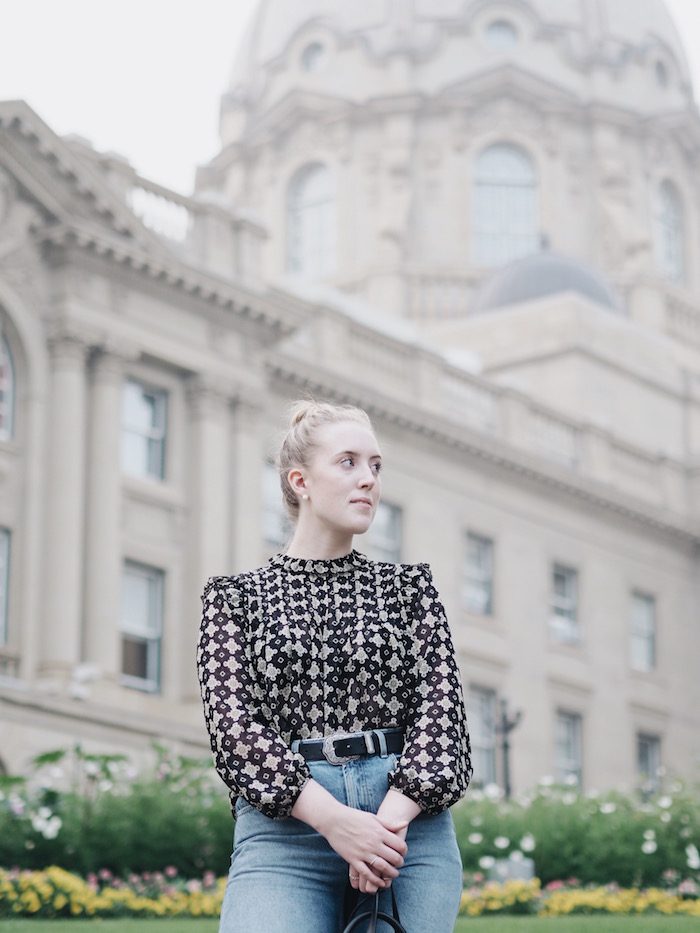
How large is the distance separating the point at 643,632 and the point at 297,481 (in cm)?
4071

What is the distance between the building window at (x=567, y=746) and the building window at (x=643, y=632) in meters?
2.99

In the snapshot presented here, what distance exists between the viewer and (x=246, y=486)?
115 ft

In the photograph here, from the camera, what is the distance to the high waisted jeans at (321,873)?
5137 mm

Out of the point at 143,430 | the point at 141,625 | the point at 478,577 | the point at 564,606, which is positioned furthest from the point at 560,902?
the point at 564,606

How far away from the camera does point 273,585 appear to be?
5602mm

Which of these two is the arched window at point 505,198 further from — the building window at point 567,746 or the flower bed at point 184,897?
the flower bed at point 184,897

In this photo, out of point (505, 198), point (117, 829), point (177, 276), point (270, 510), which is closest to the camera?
point (117, 829)

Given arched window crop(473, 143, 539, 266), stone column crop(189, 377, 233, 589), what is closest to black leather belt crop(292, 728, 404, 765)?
stone column crop(189, 377, 233, 589)

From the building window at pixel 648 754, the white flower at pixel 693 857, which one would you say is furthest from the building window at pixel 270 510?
the white flower at pixel 693 857

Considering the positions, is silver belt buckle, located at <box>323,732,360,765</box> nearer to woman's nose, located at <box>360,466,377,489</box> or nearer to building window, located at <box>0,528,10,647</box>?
woman's nose, located at <box>360,466,377,489</box>

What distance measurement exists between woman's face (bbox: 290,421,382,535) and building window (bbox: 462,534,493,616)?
3485 centimetres

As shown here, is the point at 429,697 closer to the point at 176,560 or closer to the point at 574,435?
the point at 176,560

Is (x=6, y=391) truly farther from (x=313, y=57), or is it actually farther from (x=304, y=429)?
(x=313, y=57)

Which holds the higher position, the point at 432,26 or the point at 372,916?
the point at 432,26
